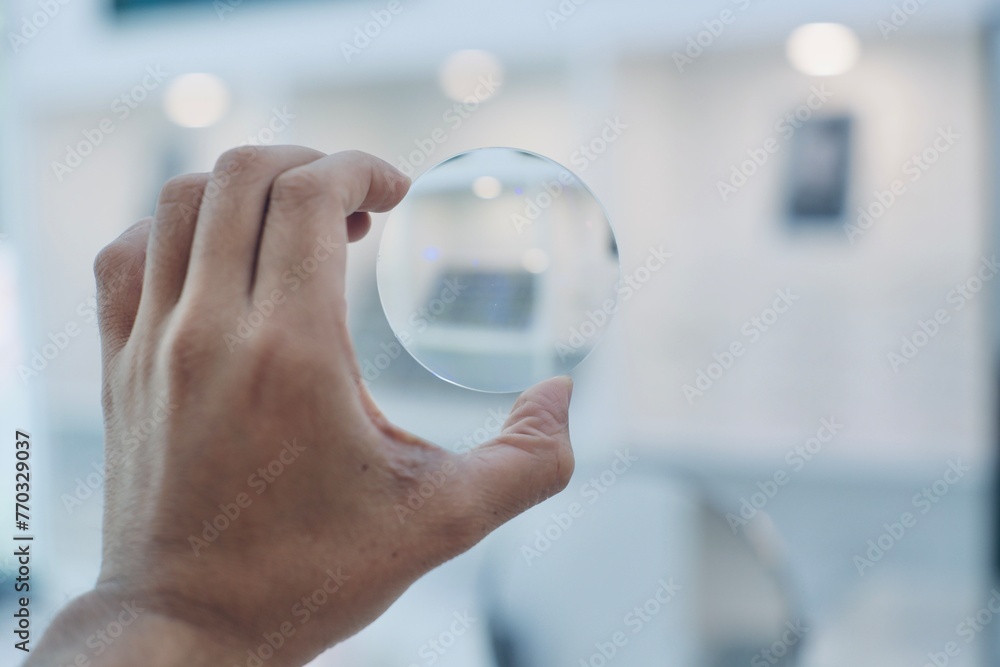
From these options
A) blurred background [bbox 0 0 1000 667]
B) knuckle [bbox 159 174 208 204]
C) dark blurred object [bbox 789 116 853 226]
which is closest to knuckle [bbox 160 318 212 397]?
knuckle [bbox 159 174 208 204]

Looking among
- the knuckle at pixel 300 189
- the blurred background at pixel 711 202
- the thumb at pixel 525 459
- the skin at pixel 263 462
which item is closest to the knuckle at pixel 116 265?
the skin at pixel 263 462

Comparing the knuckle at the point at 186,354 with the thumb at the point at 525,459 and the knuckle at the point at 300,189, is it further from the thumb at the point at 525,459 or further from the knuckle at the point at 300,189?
the thumb at the point at 525,459

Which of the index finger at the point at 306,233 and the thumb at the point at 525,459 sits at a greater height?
the index finger at the point at 306,233

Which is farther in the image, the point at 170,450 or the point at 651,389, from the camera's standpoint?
the point at 651,389

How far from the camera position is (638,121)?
3.71 meters

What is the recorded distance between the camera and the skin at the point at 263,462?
2.10 feet

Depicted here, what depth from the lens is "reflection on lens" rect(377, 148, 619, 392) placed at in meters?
0.93

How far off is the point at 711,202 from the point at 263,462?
328 cm

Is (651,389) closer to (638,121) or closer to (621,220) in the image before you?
(621,220)

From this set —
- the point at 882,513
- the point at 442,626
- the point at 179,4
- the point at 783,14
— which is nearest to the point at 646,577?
the point at 442,626

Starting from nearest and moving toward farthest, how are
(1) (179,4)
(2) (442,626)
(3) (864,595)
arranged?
(2) (442,626) → (3) (864,595) → (1) (179,4)

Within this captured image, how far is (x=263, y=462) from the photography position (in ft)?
2.13

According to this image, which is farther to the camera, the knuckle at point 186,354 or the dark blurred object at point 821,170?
the dark blurred object at point 821,170

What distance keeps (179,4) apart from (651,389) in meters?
2.75
